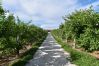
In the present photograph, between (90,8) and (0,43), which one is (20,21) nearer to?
(90,8)

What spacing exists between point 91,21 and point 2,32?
20.8ft

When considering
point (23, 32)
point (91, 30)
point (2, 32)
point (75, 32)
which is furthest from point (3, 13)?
point (75, 32)

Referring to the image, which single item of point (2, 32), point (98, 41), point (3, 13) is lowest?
point (98, 41)

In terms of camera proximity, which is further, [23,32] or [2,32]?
[23,32]

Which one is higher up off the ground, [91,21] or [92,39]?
[91,21]

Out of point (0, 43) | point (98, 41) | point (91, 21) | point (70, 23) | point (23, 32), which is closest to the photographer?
point (0, 43)

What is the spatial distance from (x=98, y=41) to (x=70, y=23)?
9.86 meters

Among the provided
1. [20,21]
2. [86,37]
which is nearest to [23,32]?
[20,21]

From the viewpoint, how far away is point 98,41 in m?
14.8

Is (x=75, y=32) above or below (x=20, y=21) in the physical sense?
below

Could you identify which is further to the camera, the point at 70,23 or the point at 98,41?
the point at 70,23

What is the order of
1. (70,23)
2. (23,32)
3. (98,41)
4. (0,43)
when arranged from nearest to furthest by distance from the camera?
(0,43)
(98,41)
(23,32)
(70,23)

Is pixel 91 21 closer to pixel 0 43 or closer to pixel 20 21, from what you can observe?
pixel 0 43

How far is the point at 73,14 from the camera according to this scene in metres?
25.3
